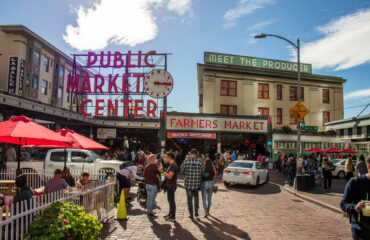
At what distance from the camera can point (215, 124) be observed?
29266 mm

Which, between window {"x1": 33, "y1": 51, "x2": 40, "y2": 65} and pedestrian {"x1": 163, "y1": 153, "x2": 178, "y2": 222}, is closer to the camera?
pedestrian {"x1": 163, "y1": 153, "x2": 178, "y2": 222}

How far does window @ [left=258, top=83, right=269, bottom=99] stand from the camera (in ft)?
110

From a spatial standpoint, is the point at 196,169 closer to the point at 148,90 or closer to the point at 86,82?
the point at 148,90

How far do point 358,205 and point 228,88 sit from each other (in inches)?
1169

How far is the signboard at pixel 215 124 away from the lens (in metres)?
28.6

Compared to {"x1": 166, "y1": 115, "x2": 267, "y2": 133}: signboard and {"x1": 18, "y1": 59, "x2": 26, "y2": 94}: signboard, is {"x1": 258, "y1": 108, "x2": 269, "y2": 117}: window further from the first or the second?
{"x1": 18, "y1": 59, "x2": 26, "y2": 94}: signboard

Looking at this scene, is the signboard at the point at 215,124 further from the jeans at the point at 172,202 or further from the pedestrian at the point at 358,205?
the pedestrian at the point at 358,205

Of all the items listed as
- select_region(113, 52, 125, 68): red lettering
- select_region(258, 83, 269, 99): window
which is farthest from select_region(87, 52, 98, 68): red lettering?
select_region(258, 83, 269, 99): window

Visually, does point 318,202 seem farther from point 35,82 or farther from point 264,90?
point 35,82

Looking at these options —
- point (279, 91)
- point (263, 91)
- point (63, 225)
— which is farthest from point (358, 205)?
point (279, 91)

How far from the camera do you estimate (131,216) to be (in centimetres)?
851

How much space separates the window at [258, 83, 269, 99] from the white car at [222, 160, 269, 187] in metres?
19.4

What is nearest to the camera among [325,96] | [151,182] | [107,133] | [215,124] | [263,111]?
[151,182]

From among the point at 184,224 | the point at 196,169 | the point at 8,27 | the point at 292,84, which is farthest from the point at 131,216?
the point at 8,27
